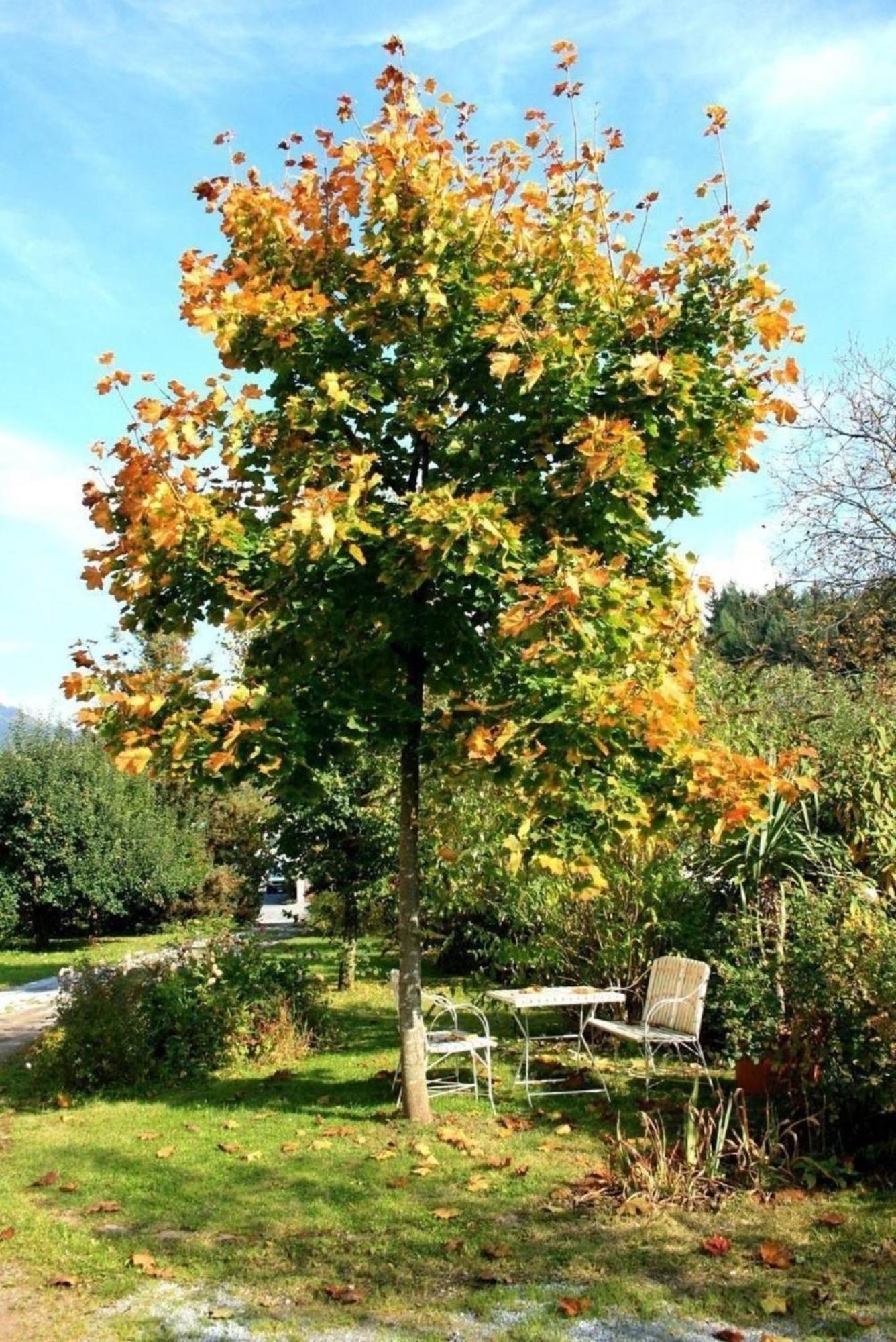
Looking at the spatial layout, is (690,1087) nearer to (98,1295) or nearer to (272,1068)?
(272,1068)

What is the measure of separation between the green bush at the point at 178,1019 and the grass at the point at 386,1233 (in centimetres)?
100

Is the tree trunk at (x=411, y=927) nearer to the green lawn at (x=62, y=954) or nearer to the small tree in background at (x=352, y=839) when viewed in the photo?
the small tree in background at (x=352, y=839)

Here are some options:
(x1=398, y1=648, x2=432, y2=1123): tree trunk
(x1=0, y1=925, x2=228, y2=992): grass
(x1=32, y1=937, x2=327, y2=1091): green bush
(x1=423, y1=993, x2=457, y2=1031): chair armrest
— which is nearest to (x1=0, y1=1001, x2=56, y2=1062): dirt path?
(x1=32, y1=937, x2=327, y2=1091): green bush

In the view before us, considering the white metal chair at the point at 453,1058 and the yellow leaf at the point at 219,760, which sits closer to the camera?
the yellow leaf at the point at 219,760

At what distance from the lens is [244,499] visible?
6.77 meters

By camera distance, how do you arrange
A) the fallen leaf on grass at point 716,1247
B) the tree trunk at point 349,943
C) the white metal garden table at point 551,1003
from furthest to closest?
the tree trunk at point 349,943 < the white metal garden table at point 551,1003 < the fallen leaf on grass at point 716,1247

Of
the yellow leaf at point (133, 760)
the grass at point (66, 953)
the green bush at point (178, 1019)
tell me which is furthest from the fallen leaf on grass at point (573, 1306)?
the grass at point (66, 953)

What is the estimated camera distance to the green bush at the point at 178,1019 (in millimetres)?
8398

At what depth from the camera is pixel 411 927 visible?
714 centimetres

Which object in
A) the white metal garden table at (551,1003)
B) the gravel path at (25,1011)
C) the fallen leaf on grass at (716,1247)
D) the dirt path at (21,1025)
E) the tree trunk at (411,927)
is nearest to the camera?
the fallen leaf on grass at (716,1247)

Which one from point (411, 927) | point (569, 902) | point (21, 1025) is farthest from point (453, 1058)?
point (21, 1025)

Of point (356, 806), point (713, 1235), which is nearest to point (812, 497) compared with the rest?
point (356, 806)

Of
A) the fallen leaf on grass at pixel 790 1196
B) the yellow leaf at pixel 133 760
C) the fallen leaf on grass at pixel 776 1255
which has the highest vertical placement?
the yellow leaf at pixel 133 760

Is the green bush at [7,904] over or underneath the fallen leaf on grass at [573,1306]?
over
